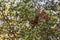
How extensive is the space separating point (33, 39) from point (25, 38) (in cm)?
10

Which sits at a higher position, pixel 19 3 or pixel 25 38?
pixel 19 3

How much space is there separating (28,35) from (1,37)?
0.32 metres

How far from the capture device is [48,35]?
315 centimetres

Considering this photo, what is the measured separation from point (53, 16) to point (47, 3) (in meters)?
0.18

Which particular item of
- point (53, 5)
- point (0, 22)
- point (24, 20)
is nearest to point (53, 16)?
point (53, 5)

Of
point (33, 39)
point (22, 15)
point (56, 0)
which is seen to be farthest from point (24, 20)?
point (56, 0)

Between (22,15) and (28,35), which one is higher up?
(22,15)

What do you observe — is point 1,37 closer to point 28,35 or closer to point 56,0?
point 28,35

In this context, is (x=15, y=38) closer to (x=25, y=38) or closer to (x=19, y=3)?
(x=25, y=38)

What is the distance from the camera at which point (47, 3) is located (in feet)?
10.6

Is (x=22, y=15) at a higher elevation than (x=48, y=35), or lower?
higher

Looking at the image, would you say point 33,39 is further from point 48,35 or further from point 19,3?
point 19,3

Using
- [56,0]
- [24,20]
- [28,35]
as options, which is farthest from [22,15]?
[56,0]

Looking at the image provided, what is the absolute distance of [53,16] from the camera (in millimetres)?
3191
